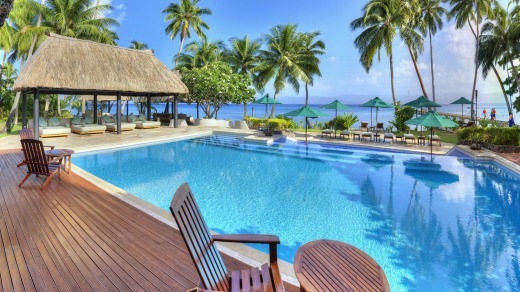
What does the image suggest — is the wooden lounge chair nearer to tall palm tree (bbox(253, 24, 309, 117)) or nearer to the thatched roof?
the thatched roof

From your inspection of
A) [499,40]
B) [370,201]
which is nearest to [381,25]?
[499,40]

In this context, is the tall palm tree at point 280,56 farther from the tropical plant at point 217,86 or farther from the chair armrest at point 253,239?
the chair armrest at point 253,239

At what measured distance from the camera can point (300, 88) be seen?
27312mm

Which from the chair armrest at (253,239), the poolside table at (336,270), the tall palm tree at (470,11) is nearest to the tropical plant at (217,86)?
the tall palm tree at (470,11)

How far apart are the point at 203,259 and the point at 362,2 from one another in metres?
27.8

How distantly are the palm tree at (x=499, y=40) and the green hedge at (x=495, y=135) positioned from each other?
1505cm

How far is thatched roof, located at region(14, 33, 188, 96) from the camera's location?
13.2m

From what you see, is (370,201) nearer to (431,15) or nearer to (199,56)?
→ (199,56)

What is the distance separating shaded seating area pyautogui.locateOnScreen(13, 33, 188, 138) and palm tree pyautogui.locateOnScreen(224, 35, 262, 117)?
9.50m

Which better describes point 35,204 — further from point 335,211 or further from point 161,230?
point 335,211

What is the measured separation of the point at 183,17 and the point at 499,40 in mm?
28265

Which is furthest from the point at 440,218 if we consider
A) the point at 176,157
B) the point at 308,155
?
the point at 176,157

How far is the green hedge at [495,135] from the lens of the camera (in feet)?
37.9

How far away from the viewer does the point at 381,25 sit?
73.1 feet
